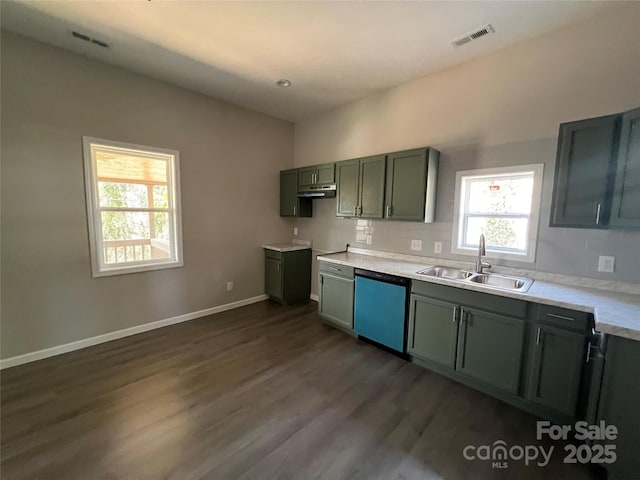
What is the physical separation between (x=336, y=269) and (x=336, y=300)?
0.41 metres

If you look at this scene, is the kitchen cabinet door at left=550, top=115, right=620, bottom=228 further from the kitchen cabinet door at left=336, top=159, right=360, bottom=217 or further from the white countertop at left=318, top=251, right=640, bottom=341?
the kitchen cabinet door at left=336, top=159, right=360, bottom=217

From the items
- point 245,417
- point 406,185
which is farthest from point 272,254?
point 245,417

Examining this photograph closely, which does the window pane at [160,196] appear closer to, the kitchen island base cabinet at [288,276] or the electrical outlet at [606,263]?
the kitchen island base cabinet at [288,276]

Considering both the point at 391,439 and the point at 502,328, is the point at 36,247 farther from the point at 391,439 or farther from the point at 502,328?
the point at 502,328

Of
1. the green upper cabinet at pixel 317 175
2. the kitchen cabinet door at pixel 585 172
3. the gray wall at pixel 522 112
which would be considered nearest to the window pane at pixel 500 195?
the gray wall at pixel 522 112

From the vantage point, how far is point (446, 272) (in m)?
2.89

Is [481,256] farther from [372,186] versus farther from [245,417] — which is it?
[245,417]

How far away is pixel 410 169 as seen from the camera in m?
2.91

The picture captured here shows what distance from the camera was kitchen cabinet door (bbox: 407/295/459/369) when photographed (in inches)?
93.7

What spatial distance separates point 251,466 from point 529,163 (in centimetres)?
326

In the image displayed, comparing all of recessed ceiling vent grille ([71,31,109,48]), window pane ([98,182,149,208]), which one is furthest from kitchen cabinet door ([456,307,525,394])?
recessed ceiling vent grille ([71,31,109,48])

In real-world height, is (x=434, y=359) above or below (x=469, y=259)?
below

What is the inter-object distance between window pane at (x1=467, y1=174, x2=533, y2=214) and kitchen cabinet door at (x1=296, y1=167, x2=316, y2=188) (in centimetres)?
214

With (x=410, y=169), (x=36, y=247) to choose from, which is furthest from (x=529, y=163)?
(x=36, y=247)
